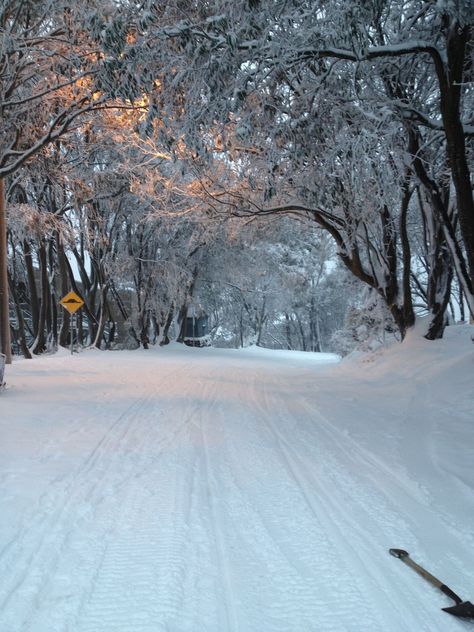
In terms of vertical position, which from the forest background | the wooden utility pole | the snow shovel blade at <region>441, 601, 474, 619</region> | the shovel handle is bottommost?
the snow shovel blade at <region>441, 601, 474, 619</region>

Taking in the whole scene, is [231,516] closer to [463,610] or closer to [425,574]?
[425,574]

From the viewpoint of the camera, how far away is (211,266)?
2855 cm

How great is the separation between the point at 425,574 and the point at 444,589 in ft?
0.56

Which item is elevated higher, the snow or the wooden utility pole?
the wooden utility pole

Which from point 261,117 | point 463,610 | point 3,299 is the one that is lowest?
point 463,610

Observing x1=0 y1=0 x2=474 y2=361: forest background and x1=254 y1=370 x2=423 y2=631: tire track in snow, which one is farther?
x1=0 y1=0 x2=474 y2=361: forest background

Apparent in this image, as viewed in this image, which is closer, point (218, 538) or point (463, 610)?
point (463, 610)

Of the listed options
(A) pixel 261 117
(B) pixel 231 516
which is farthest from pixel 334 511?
(A) pixel 261 117

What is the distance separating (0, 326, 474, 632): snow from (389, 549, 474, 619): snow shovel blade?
0.06 metres

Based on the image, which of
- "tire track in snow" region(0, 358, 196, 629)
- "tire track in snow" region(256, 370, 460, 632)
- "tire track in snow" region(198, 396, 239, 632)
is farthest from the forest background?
"tire track in snow" region(0, 358, 196, 629)

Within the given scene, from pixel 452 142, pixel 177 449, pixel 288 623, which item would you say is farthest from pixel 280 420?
pixel 288 623

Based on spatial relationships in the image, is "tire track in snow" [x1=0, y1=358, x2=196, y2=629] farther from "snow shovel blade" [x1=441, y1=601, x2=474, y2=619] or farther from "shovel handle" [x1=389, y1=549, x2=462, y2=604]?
"snow shovel blade" [x1=441, y1=601, x2=474, y2=619]

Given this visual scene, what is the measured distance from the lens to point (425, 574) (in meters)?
3.16

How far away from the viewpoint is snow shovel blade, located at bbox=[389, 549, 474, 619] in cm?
280
